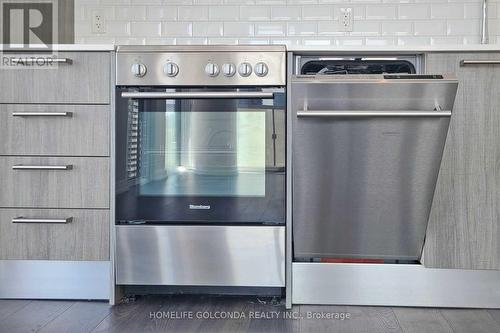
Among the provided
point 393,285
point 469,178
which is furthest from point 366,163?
point 393,285

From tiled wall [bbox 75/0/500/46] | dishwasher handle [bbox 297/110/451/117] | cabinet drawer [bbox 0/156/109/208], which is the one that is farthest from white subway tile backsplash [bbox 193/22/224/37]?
dishwasher handle [bbox 297/110/451/117]

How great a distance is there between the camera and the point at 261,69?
1959 millimetres

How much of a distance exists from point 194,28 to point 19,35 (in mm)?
913

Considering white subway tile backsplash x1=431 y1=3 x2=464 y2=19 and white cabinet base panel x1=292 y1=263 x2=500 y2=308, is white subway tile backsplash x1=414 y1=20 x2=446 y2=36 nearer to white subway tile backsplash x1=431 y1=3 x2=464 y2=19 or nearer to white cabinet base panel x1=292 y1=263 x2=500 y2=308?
white subway tile backsplash x1=431 y1=3 x2=464 y2=19

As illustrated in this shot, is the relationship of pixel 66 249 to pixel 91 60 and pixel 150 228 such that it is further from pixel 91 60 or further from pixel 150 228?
pixel 91 60

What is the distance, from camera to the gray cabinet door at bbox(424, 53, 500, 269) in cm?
191

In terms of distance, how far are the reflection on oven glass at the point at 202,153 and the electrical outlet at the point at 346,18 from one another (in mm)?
962

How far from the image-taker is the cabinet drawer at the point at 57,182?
2.03 metres

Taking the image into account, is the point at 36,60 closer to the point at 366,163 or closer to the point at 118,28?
the point at 118,28

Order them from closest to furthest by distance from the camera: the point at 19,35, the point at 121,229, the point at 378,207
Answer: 1. the point at 378,207
2. the point at 121,229
3. the point at 19,35

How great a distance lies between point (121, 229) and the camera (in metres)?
2.04

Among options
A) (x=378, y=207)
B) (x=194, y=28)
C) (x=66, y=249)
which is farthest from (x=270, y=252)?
(x=194, y=28)

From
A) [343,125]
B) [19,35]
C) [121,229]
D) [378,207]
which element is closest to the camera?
[343,125]

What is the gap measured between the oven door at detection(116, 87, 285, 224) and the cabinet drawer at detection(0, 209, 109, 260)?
0.11m
